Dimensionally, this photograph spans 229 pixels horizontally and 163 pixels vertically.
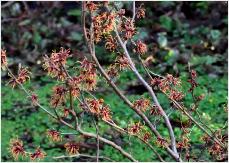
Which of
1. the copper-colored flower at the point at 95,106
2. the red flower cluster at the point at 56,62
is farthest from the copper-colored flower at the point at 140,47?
the red flower cluster at the point at 56,62

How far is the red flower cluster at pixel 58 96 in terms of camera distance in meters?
2.01

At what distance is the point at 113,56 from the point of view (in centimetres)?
437

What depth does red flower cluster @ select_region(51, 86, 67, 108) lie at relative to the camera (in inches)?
79.1

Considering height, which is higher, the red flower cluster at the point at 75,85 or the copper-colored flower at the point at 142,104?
the red flower cluster at the point at 75,85

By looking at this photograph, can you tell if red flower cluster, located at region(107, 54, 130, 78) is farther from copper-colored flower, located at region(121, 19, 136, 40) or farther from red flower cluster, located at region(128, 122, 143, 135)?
red flower cluster, located at region(128, 122, 143, 135)

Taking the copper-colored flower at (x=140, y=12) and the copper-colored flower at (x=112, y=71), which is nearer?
the copper-colored flower at (x=112, y=71)

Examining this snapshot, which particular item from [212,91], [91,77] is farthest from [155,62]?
[91,77]

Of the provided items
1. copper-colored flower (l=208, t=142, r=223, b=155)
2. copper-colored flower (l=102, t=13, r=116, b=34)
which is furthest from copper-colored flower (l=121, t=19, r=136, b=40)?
copper-colored flower (l=208, t=142, r=223, b=155)

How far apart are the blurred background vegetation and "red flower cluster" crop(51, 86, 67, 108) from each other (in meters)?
1.77

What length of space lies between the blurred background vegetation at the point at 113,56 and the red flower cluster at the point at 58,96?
5.80 ft

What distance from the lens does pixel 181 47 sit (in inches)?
230

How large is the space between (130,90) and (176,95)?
2756 millimetres

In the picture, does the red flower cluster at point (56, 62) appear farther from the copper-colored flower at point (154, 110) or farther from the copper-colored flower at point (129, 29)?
the copper-colored flower at point (154, 110)

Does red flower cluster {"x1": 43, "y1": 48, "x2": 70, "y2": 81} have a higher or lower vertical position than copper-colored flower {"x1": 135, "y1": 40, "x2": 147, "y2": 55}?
lower
